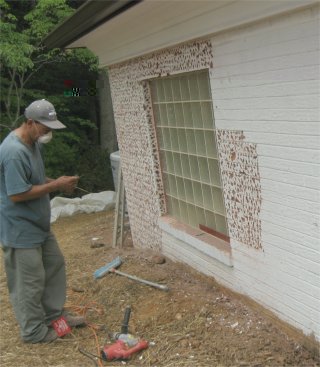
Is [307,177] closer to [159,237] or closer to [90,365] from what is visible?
[90,365]

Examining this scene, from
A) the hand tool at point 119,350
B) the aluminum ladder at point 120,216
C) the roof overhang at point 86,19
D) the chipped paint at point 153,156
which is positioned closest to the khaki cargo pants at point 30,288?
the hand tool at point 119,350

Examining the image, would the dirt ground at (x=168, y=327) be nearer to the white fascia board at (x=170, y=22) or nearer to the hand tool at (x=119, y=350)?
the hand tool at (x=119, y=350)

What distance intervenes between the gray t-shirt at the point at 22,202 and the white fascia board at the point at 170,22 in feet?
5.06

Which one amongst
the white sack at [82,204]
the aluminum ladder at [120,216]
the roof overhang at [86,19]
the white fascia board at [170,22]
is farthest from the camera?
the white sack at [82,204]

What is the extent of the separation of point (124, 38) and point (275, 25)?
264 centimetres

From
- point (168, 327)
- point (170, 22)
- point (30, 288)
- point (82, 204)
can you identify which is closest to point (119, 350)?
point (168, 327)

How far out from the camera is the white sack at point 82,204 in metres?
10.4

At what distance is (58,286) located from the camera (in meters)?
4.99

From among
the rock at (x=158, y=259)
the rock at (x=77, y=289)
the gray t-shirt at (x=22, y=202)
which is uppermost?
the gray t-shirt at (x=22, y=202)

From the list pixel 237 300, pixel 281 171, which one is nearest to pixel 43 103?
pixel 281 171

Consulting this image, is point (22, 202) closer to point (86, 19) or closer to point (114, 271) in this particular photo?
point (86, 19)

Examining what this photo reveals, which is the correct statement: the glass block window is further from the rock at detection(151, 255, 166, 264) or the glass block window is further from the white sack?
the white sack

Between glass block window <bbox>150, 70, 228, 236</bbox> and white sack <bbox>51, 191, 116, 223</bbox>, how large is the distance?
4703 mm

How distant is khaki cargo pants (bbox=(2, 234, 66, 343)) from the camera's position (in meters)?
4.53
